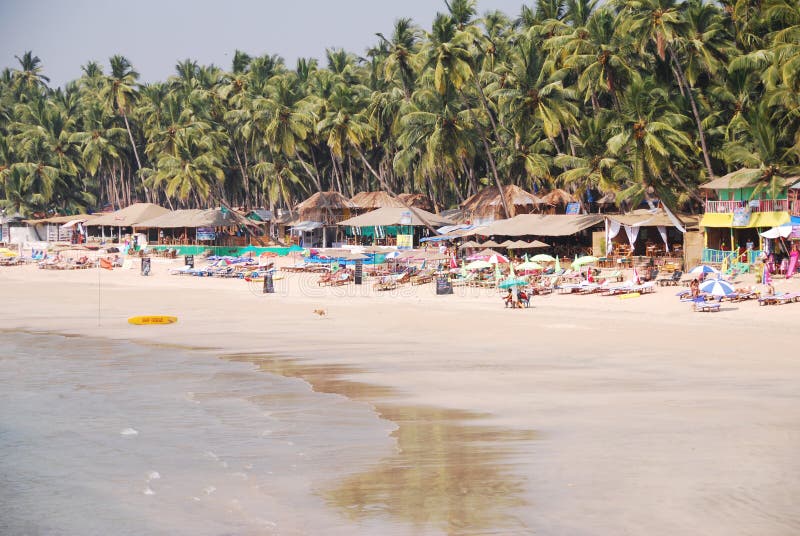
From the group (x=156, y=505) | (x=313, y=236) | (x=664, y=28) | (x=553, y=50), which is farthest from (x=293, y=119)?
(x=156, y=505)

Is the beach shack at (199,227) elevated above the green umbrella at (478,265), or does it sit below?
above

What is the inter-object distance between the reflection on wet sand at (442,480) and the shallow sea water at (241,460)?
0.03 meters

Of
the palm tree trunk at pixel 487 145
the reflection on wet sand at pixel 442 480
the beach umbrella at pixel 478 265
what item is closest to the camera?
the reflection on wet sand at pixel 442 480

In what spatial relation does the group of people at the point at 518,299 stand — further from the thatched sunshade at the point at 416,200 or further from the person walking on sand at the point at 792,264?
the thatched sunshade at the point at 416,200

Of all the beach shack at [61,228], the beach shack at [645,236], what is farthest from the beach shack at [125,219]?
the beach shack at [645,236]

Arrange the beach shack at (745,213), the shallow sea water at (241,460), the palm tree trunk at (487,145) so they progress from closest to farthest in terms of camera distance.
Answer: the shallow sea water at (241,460) → the beach shack at (745,213) → the palm tree trunk at (487,145)

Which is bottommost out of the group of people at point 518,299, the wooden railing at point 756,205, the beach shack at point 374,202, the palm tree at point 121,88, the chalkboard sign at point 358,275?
the group of people at point 518,299

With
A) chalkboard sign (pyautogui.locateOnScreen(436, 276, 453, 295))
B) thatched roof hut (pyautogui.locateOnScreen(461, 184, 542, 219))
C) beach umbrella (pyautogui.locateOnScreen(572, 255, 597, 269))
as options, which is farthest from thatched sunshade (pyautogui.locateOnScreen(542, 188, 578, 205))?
chalkboard sign (pyautogui.locateOnScreen(436, 276, 453, 295))

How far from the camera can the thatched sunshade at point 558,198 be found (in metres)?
57.0

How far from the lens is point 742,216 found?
139 ft

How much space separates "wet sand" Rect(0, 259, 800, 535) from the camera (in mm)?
10430

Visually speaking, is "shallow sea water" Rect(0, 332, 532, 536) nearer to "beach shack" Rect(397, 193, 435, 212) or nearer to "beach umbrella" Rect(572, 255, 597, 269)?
"beach umbrella" Rect(572, 255, 597, 269)

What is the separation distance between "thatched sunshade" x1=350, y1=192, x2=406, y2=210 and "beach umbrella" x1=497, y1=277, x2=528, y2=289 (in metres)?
28.8

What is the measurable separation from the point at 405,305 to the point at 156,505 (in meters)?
25.7
